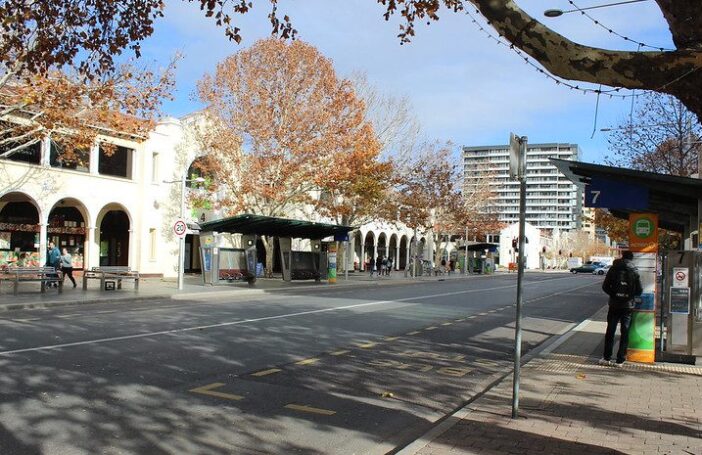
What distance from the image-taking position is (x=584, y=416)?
19.4 feet

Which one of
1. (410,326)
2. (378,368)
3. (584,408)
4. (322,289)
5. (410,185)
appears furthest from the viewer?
(410,185)

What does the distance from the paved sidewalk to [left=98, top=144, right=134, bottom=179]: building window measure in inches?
1024

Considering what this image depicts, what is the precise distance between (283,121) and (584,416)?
25.5m

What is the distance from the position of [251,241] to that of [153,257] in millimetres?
6364

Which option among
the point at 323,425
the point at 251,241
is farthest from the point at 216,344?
the point at 251,241

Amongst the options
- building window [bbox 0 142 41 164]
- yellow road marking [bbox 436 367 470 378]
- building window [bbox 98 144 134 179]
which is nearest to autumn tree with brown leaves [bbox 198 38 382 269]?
building window [bbox 98 144 134 179]

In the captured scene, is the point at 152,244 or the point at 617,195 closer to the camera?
A: the point at 617,195

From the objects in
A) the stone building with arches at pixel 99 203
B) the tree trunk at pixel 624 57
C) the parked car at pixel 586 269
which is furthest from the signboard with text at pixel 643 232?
the parked car at pixel 586 269

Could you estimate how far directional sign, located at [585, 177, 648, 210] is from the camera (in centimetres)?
843

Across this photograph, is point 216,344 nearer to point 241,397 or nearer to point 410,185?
point 241,397

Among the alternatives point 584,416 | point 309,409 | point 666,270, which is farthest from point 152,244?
point 584,416

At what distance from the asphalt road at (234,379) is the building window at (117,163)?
16379 mm

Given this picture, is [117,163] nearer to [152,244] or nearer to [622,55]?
[152,244]

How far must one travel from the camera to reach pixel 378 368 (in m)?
8.54
